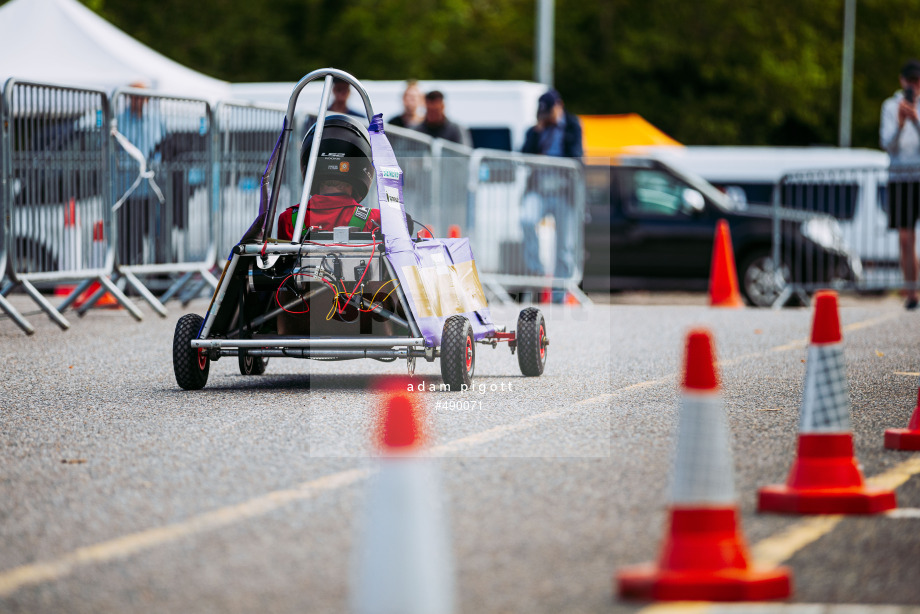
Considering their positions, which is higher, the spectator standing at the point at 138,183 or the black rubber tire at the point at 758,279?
the spectator standing at the point at 138,183

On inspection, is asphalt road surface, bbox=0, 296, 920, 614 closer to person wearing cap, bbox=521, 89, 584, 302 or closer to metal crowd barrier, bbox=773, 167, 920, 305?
person wearing cap, bbox=521, 89, 584, 302

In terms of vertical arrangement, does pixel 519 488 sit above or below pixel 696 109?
below

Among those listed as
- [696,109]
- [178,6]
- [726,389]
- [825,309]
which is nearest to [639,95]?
[696,109]

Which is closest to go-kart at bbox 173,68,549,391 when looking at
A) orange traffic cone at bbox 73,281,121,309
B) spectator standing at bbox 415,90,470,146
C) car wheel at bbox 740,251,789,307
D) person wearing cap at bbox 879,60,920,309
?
orange traffic cone at bbox 73,281,121,309

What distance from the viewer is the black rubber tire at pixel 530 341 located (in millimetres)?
8844

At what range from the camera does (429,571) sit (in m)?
3.37

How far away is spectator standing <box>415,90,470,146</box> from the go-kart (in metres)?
8.17

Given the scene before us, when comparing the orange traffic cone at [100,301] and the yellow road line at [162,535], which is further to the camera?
the orange traffic cone at [100,301]

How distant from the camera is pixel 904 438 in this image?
6.29 metres

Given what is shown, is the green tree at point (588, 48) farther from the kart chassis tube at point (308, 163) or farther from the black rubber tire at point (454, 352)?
the black rubber tire at point (454, 352)

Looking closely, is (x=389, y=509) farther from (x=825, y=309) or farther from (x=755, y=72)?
(x=755, y=72)

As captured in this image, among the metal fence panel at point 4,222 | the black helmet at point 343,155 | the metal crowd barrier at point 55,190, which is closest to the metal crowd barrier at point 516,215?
the metal crowd barrier at point 55,190

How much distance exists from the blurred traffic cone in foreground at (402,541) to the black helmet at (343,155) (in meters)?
5.06

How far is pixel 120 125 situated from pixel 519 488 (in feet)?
29.6
